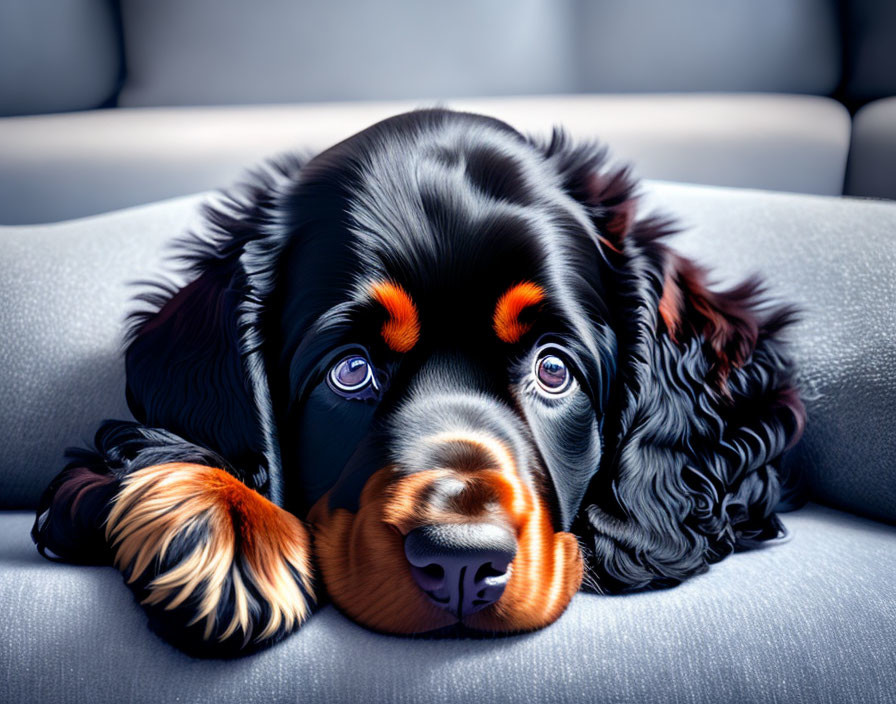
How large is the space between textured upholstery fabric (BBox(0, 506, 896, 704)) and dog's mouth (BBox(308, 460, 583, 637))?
0.04 metres

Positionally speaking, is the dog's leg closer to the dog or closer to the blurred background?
the dog

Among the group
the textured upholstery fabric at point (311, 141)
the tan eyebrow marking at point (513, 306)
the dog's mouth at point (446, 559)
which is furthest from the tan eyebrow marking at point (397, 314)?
the textured upholstery fabric at point (311, 141)

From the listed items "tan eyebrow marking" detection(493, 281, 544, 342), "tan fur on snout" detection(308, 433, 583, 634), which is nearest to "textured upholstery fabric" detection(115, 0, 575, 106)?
"tan eyebrow marking" detection(493, 281, 544, 342)

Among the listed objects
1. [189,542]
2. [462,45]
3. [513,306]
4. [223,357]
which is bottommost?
[189,542]

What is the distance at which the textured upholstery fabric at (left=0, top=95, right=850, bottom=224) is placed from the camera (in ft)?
9.78

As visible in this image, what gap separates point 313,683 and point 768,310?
4.64 ft

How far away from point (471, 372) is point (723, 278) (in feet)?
2.94

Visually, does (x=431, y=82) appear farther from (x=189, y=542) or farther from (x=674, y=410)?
(x=189, y=542)

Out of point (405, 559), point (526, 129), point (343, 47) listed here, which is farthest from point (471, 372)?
point (343, 47)

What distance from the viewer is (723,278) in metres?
2.06

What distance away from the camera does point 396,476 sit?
53.3 inches

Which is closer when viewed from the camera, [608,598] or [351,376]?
[608,598]

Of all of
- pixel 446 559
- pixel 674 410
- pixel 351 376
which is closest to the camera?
pixel 446 559

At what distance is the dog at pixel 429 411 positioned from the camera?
1279 mm
